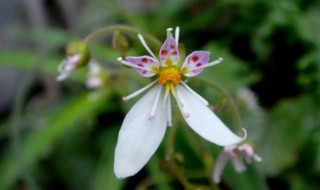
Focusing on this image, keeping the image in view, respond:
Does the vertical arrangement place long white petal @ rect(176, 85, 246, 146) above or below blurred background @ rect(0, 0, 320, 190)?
above

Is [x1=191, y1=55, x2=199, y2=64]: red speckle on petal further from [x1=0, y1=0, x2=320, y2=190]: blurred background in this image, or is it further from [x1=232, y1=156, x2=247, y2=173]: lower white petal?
[x1=0, y1=0, x2=320, y2=190]: blurred background

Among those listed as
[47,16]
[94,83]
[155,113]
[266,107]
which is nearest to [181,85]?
[155,113]

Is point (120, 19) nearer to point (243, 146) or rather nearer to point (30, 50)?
point (30, 50)

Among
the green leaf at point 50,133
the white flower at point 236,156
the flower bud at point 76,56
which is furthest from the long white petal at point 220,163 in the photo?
the green leaf at point 50,133

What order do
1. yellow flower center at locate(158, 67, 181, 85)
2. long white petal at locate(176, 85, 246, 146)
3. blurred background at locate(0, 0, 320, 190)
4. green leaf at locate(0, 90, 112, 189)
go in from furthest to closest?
green leaf at locate(0, 90, 112, 189), blurred background at locate(0, 0, 320, 190), yellow flower center at locate(158, 67, 181, 85), long white petal at locate(176, 85, 246, 146)

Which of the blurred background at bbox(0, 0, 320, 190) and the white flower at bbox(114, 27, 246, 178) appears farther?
the blurred background at bbox(0, 0, 320, 190)

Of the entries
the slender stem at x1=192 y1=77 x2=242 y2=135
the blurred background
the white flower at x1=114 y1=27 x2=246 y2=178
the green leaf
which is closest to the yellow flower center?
the white flower at x1=114 y1=27 x2=246 y2=178
